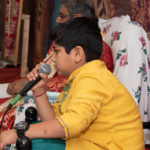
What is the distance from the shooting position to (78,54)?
1064mm

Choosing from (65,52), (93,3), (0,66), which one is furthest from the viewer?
(0,66)

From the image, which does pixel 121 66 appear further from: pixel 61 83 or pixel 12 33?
pixel 12 33

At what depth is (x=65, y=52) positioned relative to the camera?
1.07m

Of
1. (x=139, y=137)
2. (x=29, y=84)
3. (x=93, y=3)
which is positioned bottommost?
(x=139, y=137)

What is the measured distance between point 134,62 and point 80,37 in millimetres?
510

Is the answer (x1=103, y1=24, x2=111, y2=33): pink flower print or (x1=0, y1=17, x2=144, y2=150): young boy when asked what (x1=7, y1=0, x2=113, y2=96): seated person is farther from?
(x1=0, y1=17, x2=144, y2=150): young boy

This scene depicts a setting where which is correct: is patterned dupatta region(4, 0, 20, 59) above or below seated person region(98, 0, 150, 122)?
above

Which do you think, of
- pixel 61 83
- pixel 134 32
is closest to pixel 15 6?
pixel 61 83

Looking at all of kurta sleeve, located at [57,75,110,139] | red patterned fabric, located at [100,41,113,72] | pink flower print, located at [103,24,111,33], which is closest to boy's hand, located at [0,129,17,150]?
kurta sleeve, located at [57,75,110,139]

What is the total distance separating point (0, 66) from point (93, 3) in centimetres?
213

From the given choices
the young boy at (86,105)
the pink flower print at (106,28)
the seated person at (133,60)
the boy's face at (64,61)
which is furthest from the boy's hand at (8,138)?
the pink flower print at (106,28)

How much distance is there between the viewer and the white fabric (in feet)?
4.70

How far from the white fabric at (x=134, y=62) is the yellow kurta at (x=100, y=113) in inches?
16.7

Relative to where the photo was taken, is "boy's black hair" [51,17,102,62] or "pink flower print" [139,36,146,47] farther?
"pink flower print" [139,36,146,47]
